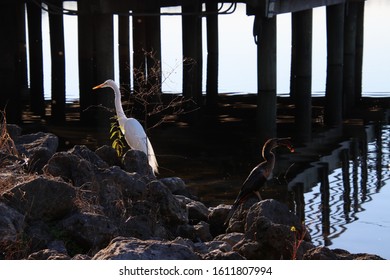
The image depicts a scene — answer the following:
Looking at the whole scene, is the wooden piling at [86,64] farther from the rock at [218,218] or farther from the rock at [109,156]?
the rock at [218,218]

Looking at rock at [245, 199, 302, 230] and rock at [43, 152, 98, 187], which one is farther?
rock at [43, 152, 98, 187]

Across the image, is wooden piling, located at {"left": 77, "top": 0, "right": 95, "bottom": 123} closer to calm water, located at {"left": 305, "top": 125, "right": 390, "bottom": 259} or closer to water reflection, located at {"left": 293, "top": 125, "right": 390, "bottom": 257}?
water reflection, located at {"left": 293, "top": 125, "right": 390, "bottom": 257}

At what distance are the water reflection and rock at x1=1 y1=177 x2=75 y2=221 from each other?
3898mm

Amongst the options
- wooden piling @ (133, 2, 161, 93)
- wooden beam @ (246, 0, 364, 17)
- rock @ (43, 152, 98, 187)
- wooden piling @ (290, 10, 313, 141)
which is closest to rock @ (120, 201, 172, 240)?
rock @ (43, 152, 98, 187)

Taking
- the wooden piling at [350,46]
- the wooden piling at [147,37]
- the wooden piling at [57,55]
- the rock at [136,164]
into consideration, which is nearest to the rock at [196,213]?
the rock at [136,164]

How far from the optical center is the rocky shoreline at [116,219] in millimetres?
7773

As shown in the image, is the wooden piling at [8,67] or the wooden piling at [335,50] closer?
the wooden piling at [8,67]

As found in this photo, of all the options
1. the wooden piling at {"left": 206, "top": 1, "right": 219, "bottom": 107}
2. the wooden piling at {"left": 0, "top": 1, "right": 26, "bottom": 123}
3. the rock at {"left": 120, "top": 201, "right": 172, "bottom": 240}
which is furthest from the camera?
the wooden piling at {"left": 206, "top": 1, "right": 219, "bottom": 107}

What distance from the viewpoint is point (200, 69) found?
2956cm

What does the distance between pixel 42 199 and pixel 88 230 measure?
0.63 metres

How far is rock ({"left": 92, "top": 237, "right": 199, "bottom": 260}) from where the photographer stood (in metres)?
→ 6.89

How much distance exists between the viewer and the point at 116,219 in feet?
31.0

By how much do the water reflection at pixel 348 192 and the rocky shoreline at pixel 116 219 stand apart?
69.5 inches

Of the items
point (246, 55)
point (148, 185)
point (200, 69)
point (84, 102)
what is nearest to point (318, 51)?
point (246, 55)
